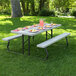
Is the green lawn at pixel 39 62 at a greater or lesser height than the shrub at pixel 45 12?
lesser

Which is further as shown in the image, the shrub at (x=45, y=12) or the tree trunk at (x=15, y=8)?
the shrub at (x=45, y=12)

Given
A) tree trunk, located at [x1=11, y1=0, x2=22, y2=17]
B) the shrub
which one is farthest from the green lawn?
the shrub

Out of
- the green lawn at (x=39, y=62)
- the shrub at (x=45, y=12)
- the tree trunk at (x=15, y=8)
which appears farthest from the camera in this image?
the shrub at (x=45, y=12)

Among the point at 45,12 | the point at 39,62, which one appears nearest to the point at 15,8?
the point at 45,12

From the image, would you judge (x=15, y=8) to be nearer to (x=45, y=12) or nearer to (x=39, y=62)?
(x=45, y=12)

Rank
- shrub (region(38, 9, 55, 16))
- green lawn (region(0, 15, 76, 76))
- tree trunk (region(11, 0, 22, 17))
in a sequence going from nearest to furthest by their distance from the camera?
1. green lawn (region(0, 15, 76, 76))
2. tree trunk (region(11, 0, 22, 17))
3. shrub (region(38, 9, 55, 16))

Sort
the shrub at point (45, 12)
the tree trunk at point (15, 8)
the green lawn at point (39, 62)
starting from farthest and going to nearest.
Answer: the shrub at point (45, 12) → the tree trunk at point (15, 8) → the green lawn at point (39, 62)

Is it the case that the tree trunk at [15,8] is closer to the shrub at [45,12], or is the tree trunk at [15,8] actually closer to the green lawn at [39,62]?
the shrub at [45,12]

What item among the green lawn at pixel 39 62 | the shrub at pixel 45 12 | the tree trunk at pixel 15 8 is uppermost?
the tree trunk at pixel 15 8

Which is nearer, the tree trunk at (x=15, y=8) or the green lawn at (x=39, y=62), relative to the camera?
the green lawn at (x=39, y=62)

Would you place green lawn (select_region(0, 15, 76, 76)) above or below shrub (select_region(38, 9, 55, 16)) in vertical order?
below

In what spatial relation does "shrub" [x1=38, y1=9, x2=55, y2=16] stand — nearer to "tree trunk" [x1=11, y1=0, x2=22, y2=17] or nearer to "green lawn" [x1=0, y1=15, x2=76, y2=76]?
"tree trunk" [x1=11, y1=0, x2=22, y2=17]

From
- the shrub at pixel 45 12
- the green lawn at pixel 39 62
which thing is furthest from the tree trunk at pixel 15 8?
the green lawn at pixel 39 62

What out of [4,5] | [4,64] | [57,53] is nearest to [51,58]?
[57,53]
